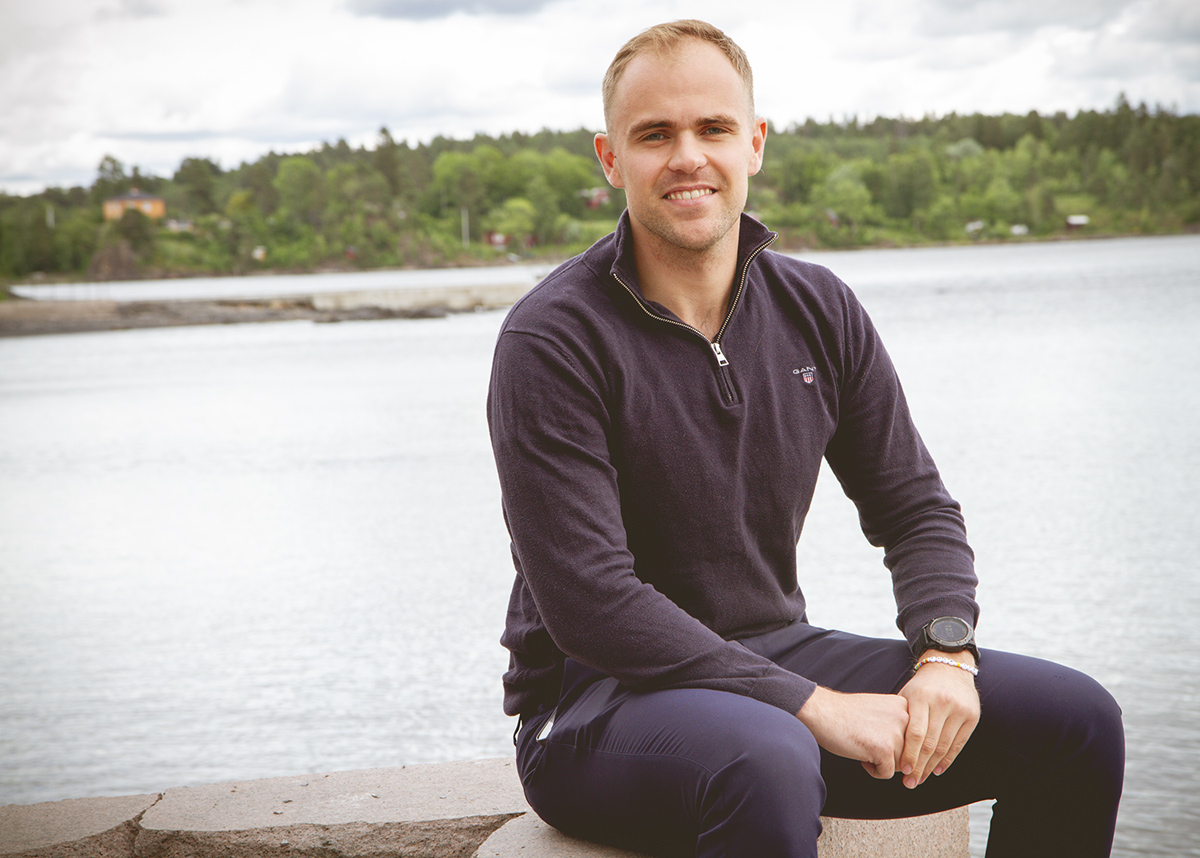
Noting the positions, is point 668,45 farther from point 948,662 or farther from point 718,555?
point 948,662

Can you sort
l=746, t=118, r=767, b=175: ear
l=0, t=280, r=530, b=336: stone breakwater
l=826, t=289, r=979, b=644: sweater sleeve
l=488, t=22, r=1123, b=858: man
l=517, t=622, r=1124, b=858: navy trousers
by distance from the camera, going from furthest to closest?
l=0, t=280, r=530, b=336: stone breakwater → l=746, t=118, r=767, b=175: ear → l=826, t=289, r=979, b=644: sweater sleeve → l=488, t=22, r=1123, b=858: man → l=517, t=622, r=1124, b=858: navy trousers

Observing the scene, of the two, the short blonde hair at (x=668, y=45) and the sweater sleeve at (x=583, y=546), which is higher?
the short blonde hair at (x=668, y=45)

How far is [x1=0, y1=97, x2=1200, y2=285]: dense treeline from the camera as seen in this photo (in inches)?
3201

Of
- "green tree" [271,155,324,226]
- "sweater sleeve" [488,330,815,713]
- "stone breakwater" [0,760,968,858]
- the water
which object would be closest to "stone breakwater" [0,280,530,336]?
the water

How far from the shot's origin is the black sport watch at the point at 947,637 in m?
1.69

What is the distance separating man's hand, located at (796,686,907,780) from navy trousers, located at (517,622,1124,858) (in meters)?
0.05

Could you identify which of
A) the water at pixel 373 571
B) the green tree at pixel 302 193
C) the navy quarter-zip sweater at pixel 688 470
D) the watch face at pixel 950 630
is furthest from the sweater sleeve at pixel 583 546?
the green tree at pixel 302 193

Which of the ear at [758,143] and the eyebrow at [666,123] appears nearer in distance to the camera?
the eyebrow at [666,123]

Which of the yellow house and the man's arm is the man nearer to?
the man's arm

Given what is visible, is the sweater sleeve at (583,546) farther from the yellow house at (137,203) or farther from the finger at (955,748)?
the yellow house at (137,203)

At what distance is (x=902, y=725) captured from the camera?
1595 millimetres

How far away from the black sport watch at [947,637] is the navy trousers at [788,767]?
38 mm

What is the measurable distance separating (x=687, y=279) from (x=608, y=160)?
304 mm

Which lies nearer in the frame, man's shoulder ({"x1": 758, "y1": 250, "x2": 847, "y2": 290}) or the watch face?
the watch face
